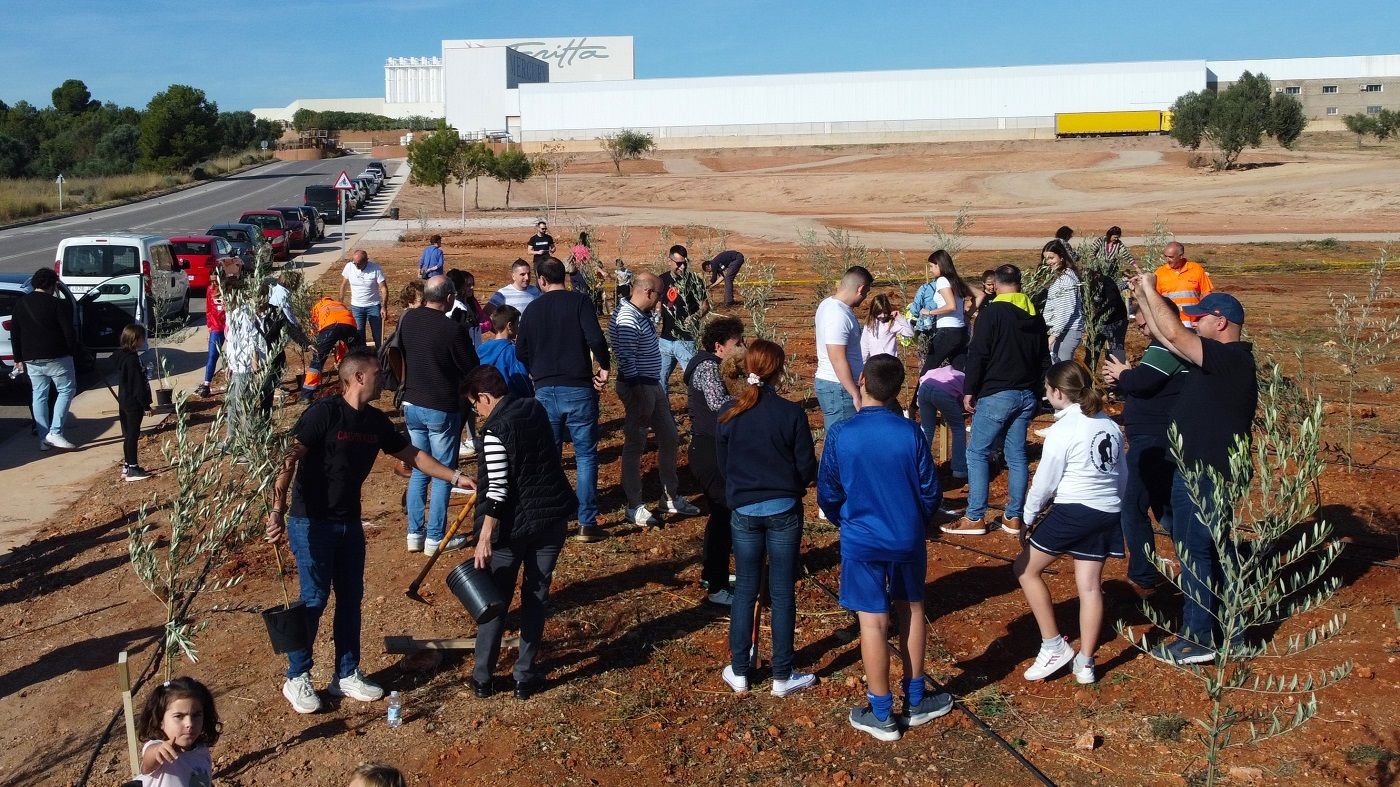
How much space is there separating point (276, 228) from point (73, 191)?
38.7m

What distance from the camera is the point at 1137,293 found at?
5.33 meters

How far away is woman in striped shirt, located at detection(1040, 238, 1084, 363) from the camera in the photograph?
32.0 ft

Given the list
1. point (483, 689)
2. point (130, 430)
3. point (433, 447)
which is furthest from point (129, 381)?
point (483, 689)

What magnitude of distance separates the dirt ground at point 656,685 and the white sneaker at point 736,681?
0.16 ft

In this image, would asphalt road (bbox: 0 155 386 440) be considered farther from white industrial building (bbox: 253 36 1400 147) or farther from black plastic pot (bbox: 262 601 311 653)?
white industrial building (bbox: 253 36 1400 147)

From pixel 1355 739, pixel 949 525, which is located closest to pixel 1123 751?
pixel 1355 739

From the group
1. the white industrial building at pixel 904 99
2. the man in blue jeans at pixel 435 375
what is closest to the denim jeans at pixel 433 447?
the man in blue jeans at pixel 435 375

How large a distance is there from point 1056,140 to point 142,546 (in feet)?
302

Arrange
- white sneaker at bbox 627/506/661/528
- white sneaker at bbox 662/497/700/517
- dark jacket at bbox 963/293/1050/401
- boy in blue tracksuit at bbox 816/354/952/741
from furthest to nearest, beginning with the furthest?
white sneaker at bbox 662/497/700/517 < white sneaker at bbox 627/506/661/528 < dark jacket at bbox 963/293/1050/401 < boy in blue tracksuit at bbox 816/354/952/741

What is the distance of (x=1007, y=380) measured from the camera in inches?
300

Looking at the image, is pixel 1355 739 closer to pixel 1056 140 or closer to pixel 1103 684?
pixel 1103 684

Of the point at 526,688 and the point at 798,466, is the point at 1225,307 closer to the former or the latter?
the point at 798,466

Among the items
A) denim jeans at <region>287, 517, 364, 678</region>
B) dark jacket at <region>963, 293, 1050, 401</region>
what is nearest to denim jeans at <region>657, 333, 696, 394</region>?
dark jacket at <region>963, 293, 1050, 401</region>

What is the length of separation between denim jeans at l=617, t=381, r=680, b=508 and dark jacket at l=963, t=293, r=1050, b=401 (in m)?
2.09
